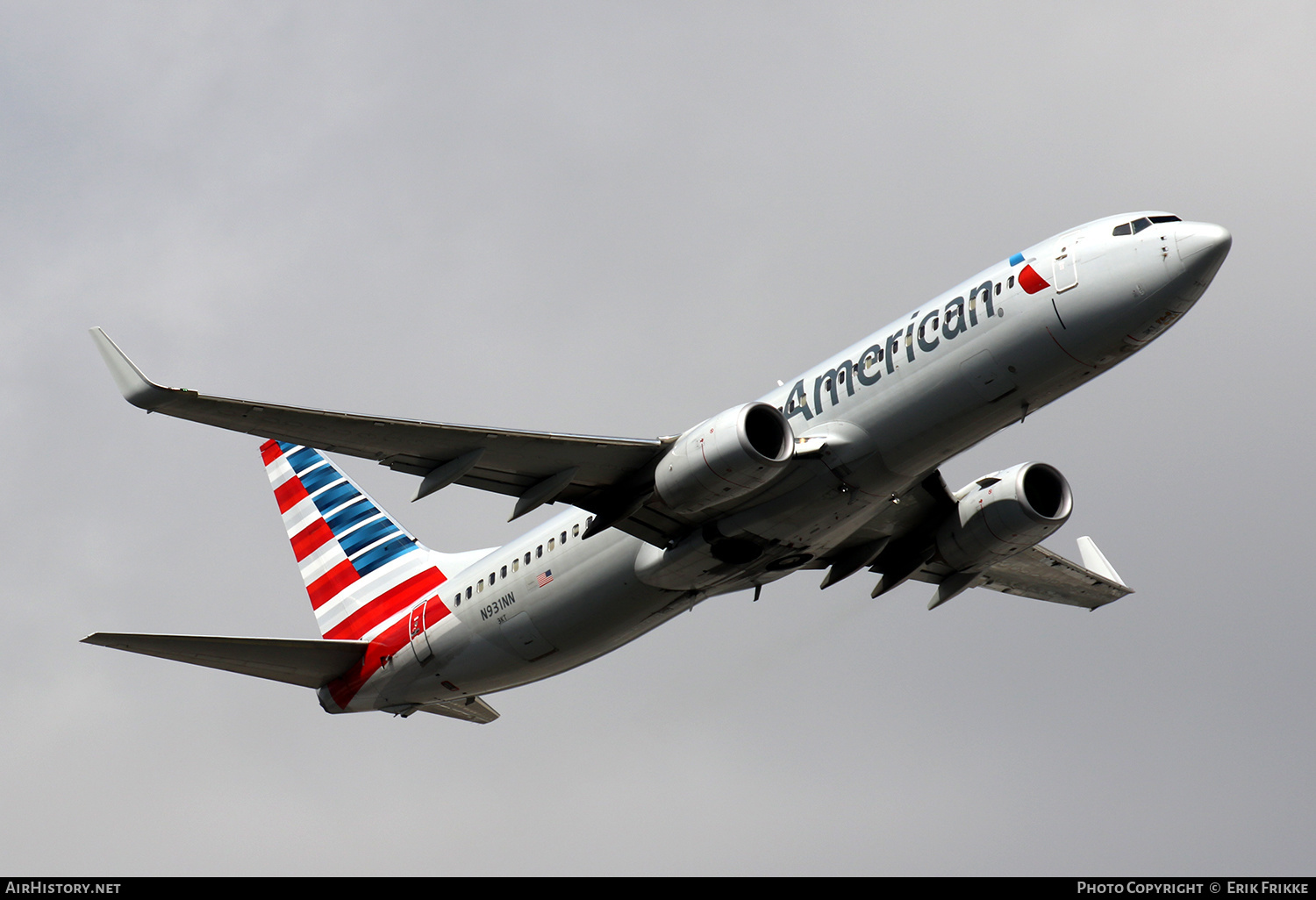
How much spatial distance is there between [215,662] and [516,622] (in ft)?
24.5

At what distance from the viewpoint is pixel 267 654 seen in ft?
113

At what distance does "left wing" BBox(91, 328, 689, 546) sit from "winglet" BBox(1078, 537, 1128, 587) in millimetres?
16275

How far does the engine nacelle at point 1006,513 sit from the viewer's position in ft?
108

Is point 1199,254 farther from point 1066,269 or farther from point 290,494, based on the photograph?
point 290,494

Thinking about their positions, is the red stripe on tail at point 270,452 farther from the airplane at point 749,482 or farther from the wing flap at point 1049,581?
the wing flap at point 1049,581

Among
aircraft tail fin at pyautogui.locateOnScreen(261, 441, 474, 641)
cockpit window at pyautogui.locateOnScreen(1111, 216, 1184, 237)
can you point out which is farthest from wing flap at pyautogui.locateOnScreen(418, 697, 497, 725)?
cockpit window at pyautogui.locateOnScreen(1111, 216, 1184, 237)

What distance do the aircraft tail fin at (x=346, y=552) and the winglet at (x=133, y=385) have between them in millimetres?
12043

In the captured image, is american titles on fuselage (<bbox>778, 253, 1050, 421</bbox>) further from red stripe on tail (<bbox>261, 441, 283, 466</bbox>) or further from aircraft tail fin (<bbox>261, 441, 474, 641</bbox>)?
red stripe on tail (<bbox>261, 441, 283, 466</bbox>)

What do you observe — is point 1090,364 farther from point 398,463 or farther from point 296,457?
point 296,457

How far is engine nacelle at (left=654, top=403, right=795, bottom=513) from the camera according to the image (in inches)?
1059

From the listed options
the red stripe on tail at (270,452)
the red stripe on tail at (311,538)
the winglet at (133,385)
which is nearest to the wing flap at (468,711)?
the red stripe on tail at (311,538)

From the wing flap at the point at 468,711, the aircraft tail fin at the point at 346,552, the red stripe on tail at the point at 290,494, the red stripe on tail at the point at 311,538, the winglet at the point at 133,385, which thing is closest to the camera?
the winglet at the point at 133,385

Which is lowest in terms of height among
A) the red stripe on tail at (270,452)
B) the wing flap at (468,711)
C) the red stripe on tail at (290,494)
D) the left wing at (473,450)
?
the wing flap at (468,711)
